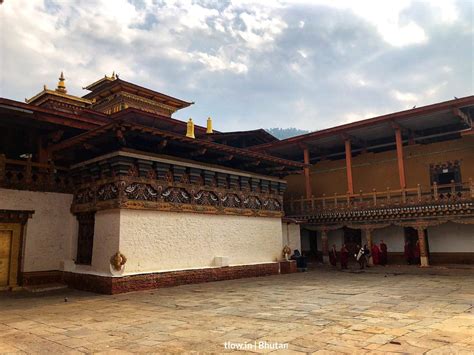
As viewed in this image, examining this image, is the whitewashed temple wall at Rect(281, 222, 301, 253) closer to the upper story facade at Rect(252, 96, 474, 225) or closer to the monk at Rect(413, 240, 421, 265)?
the upper story facade at Rect(252, 96, 474, 225)

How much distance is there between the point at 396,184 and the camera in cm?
2075

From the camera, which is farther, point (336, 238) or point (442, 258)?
point (336, 238)

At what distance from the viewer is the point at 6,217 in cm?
1075

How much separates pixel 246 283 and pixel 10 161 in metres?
7.84

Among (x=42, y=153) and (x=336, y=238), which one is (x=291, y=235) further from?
(x=42, y=153)

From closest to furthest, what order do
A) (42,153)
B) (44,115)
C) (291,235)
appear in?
(44,115)
(42,153)
(291,235)

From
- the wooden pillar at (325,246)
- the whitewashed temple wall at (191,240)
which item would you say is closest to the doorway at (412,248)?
the wooden pillar at (325,246)

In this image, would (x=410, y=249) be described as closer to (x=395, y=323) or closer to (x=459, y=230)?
(x=459, y=230)

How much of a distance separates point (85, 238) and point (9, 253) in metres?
2.08

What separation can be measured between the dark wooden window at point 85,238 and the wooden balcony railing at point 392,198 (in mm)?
12622

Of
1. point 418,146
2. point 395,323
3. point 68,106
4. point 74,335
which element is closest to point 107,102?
point 68,106

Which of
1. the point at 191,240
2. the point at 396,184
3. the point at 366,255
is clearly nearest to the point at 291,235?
the point at 366,255

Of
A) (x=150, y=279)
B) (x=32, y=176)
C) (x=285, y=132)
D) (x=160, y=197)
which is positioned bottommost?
(x=150, y=279)

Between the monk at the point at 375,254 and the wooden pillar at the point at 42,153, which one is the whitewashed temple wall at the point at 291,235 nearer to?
the monk at the point at 375,254
